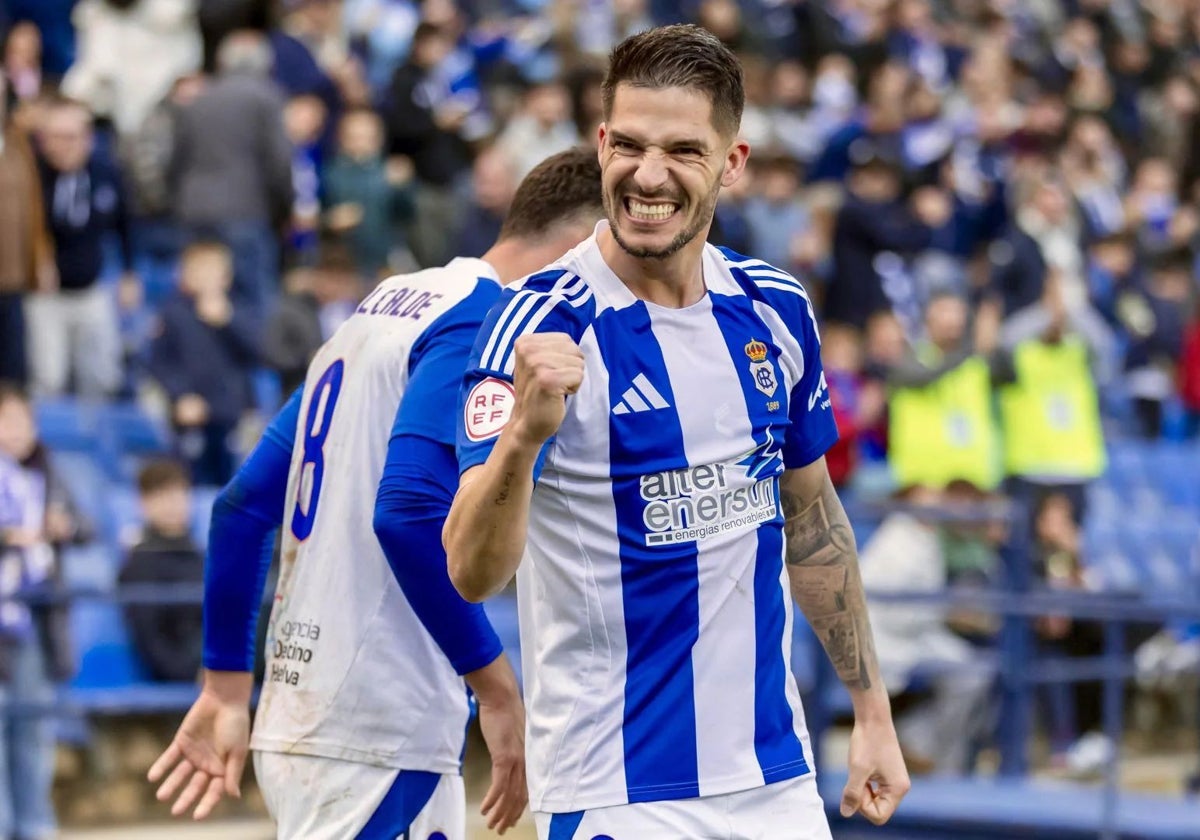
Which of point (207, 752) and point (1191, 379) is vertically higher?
point (207, 752)

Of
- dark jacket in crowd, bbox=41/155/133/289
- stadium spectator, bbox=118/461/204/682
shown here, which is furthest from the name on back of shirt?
dark jacket in crowd, bbox=41/155/133/289

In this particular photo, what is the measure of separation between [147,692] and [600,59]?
7904mm

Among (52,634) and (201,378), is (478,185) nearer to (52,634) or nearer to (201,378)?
(201,378)

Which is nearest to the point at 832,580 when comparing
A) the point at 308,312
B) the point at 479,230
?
the point at 308,312

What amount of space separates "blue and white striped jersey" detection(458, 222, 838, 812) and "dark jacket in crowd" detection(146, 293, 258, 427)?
720 cm

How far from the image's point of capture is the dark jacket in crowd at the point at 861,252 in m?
14.3

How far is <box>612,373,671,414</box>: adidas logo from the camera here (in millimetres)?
3646

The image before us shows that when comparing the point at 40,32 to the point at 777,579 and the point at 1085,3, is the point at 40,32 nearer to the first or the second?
the point at 777,579

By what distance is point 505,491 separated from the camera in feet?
11.0

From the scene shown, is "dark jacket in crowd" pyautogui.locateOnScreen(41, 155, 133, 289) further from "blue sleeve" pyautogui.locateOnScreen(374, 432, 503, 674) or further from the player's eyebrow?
the player's eyebrow

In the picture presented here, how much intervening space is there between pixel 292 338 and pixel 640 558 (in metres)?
7.46

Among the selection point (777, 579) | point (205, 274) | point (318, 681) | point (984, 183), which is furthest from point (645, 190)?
point (984, 183)

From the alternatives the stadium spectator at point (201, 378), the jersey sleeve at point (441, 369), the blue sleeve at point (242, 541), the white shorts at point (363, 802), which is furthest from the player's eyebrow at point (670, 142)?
the stadium spectator at point (201, 378)

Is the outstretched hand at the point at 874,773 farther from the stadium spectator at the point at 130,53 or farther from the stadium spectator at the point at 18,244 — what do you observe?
the stadium spectator at the point at 130,53
